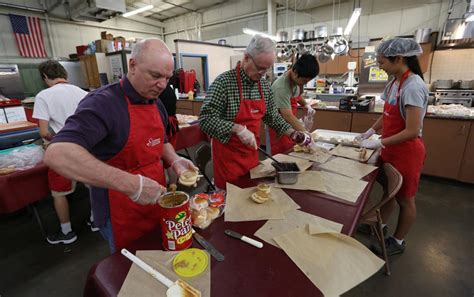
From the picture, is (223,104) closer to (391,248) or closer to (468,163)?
(391,248)

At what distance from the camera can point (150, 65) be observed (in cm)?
100

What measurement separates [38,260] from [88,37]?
31.5 ft

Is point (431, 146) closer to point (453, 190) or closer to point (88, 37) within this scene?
point (453, 190)

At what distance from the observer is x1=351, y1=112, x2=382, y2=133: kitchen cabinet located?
390 cm

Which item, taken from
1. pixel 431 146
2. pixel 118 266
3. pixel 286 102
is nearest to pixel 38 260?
pixel 118 266

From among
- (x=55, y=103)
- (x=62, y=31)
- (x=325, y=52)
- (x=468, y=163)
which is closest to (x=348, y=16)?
(x=325, y=52)

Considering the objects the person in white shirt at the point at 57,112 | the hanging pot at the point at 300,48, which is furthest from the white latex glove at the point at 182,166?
the hanging pot at the point at 300,48

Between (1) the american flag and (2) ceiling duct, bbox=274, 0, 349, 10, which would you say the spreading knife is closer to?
(2) ceiling duct, bbox=274, 0, 349, 10

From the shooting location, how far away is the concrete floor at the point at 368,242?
1.96 m

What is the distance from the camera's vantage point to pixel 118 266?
2.84 feet

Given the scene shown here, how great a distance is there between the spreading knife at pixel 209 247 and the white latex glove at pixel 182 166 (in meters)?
0.33

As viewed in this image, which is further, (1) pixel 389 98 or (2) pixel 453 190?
(2) pixel 453 190

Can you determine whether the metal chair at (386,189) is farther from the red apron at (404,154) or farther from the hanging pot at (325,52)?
the hanging pot at (325,52)

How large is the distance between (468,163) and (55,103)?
524cm
